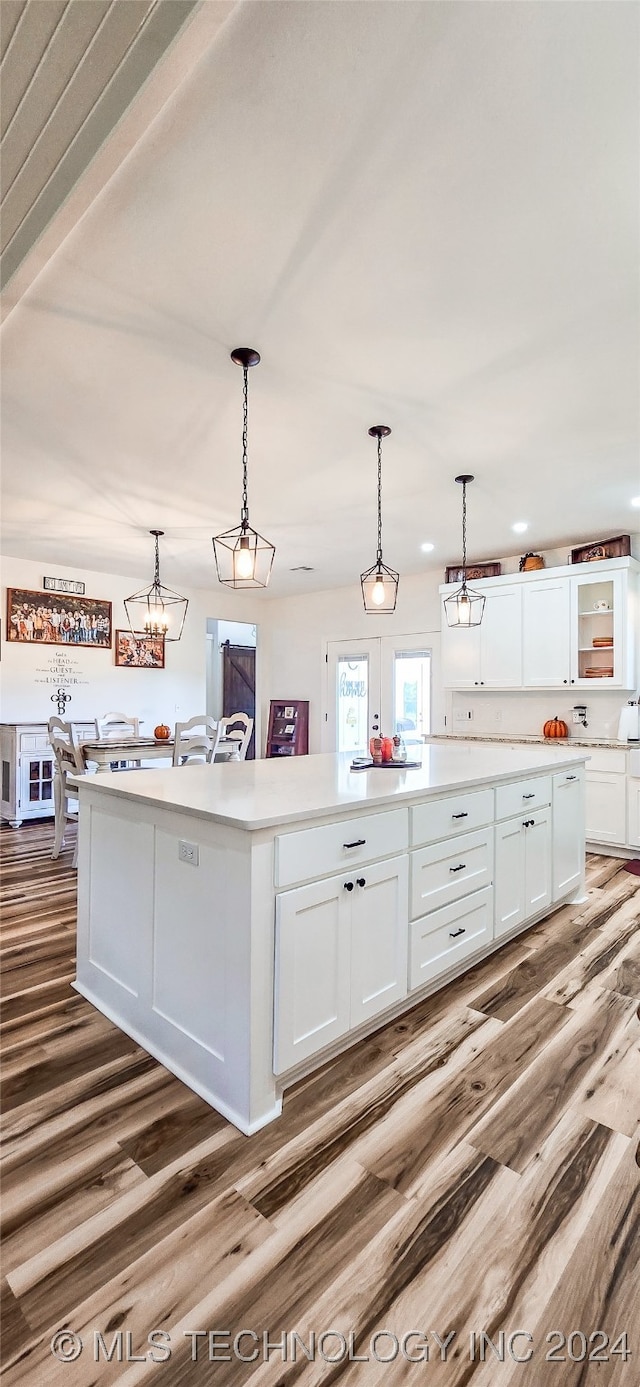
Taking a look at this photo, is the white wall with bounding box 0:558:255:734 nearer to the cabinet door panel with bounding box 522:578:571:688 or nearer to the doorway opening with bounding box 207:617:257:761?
the doorway opening with bounding box 207:617:257:761

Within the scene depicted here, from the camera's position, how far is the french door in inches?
264

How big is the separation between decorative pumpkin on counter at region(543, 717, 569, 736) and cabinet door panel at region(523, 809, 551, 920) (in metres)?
2.41

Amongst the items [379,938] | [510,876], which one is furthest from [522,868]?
[379,938]

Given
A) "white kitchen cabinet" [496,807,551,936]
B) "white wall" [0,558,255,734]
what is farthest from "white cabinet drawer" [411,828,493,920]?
"white wall" [0,558,255,734]

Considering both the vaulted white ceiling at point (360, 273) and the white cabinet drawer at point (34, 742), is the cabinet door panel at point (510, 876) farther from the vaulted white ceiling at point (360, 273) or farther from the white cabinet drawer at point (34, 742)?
the white cabinet drawer at point (34, 742)

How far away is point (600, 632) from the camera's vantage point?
513cm

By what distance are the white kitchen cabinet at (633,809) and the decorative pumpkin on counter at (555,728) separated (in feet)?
2.95

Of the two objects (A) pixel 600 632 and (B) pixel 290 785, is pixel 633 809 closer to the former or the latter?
(A) pixel 600 632

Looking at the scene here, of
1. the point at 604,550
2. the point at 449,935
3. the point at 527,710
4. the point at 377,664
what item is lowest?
the point at 449,935

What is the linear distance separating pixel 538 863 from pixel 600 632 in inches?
112

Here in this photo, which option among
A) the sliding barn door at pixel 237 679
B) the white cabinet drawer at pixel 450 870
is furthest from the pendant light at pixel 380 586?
the sliding barn door at pixel 237 679

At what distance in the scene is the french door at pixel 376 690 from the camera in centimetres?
670

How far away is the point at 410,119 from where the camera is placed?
140 cm

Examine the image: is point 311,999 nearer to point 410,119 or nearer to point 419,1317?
point 419,1317
